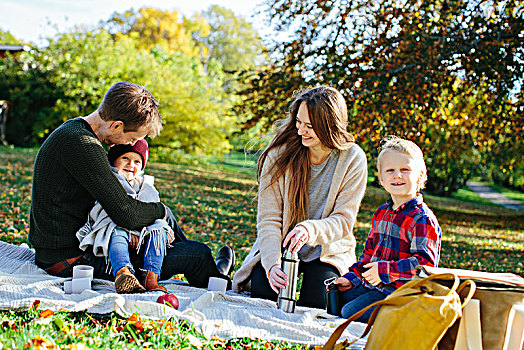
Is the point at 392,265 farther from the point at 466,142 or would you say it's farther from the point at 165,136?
the point at 165,136

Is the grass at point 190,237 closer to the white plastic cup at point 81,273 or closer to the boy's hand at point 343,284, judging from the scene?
the white plastic cup at point 81,273

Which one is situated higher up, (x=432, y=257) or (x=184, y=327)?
(x=432, y=257)

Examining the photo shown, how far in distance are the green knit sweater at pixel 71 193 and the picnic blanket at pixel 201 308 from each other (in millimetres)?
283

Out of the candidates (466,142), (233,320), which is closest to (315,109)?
(233,320)

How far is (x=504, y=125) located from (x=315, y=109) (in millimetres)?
8072

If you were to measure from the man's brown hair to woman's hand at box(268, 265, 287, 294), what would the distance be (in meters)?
1.31

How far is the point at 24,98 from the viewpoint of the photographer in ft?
65.4

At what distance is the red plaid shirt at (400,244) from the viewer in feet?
9.95

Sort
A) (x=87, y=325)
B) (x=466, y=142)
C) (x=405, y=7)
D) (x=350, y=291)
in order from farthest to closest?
(x=466, y=142), (x=405, y=7), (x=350, y=291), (x=87, y=325)

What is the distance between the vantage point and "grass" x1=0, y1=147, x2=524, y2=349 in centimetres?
253

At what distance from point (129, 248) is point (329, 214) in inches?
57.2

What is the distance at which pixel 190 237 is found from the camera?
272 inches

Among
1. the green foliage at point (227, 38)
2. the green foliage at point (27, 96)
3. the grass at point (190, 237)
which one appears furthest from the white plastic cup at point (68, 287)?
the green foliage at point (227, 38)

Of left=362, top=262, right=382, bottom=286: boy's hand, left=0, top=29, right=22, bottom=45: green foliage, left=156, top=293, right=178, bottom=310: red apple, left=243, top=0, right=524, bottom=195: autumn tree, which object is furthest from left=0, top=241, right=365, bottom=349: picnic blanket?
left=0, top=29, right=22, bottom=45: green foliage
